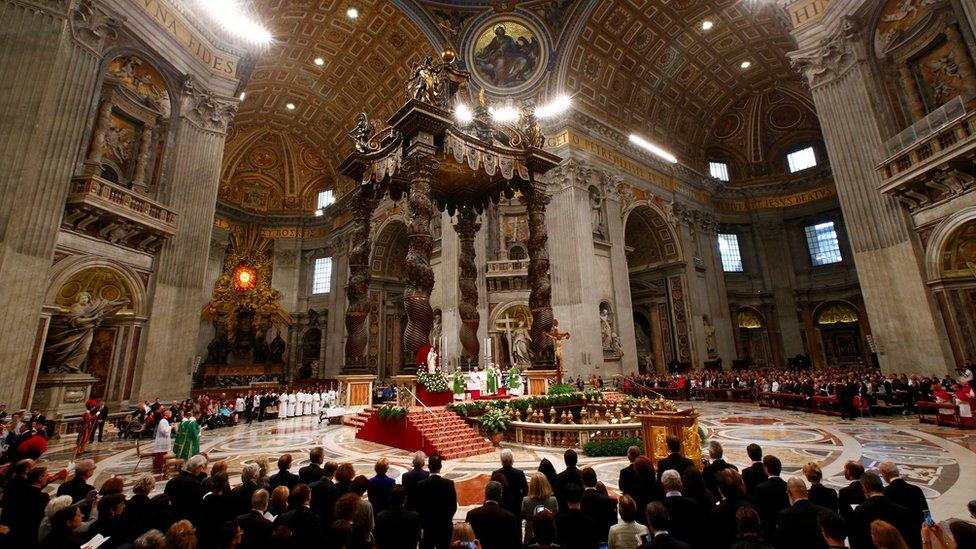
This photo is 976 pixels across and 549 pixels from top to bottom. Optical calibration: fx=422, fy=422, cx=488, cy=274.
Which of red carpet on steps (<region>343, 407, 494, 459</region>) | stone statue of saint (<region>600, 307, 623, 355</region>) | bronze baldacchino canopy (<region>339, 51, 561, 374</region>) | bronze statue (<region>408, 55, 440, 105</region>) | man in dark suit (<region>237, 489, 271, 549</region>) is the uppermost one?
bronze statue (<region>408, 55, 440, 105</region>)

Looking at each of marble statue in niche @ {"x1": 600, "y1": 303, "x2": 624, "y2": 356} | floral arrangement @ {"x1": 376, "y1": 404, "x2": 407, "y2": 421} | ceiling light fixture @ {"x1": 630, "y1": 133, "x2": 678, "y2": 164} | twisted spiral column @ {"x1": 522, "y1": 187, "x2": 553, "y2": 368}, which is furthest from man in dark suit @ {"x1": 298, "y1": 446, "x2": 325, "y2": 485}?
ceiling light fixture @ {"x1": 630, "y1": 133, "x2": 678, "y2": 164}

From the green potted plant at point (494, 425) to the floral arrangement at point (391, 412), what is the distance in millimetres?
1456

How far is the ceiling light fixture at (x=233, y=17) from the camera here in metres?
12.9

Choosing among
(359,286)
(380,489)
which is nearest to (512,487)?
(380,489)

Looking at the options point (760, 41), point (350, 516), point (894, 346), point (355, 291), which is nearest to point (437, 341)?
point (355, 291)

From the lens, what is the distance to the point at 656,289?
2175 cm

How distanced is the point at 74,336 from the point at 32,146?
4.14m

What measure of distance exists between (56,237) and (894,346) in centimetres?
1982

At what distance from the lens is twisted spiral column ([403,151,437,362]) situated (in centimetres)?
828

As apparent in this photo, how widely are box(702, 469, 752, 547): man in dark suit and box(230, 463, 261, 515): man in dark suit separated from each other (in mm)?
2845

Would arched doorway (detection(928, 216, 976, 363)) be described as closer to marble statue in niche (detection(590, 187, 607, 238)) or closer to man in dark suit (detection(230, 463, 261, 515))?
marble statue in niche (detection(590, 187, 607, 238))

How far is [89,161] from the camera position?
10250mm

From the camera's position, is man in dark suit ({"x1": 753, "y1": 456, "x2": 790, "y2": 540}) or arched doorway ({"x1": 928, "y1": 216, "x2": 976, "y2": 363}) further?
arched doorway ({"x1": 928, "y1": 216, "x2": 976, "y2": 363})

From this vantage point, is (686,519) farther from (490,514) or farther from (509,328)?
(509,328)
